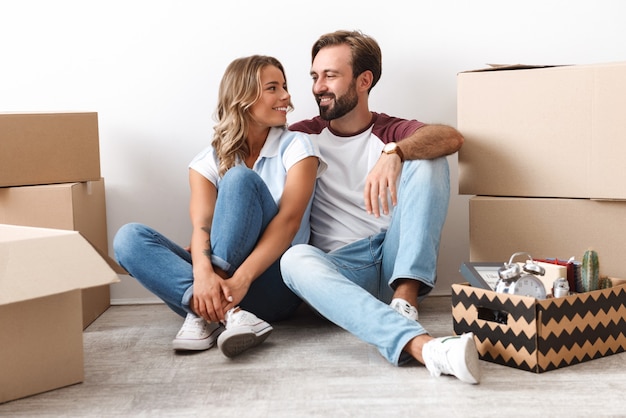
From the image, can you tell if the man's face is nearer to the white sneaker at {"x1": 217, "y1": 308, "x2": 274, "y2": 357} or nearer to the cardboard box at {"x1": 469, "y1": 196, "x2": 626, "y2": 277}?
the cardboard box at {"x1": 469, "y1": 196, "x2": 626, "y2": 277}

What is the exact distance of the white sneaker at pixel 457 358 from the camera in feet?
4.84

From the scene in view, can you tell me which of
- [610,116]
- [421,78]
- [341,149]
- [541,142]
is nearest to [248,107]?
[341,149]

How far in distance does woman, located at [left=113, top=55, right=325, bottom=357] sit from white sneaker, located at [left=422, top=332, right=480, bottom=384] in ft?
1.41

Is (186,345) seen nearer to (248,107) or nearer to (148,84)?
(248,107)

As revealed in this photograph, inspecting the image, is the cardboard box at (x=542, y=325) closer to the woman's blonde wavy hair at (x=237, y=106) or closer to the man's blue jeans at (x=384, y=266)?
the man's blue jeans at (x=384, y=266)

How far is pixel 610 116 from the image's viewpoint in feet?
6.30

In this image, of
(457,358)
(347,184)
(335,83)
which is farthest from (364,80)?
(457,358)

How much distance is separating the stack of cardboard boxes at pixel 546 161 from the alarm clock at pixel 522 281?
427 mm

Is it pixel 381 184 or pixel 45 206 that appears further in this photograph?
pixel 45 206

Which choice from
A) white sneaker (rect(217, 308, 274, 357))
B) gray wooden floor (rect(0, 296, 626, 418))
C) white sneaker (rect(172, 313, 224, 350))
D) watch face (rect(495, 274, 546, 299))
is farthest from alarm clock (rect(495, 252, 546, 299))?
white sneaker (rect(172, 313, 224, 350))

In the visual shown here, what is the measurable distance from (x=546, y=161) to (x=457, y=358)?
754 mm

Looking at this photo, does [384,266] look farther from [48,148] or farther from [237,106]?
[48,148]

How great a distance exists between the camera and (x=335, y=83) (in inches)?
84.9

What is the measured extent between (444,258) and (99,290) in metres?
1.05
